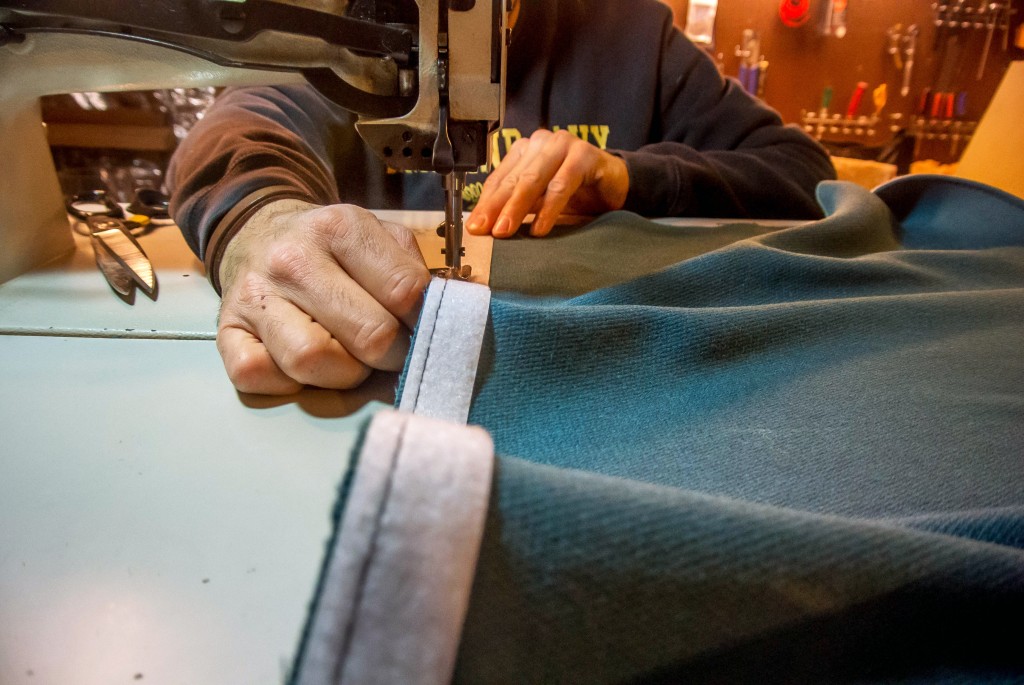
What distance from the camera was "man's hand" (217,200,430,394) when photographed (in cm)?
45

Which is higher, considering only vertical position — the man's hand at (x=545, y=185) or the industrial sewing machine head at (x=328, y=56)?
the industrial sewing machine head at (x=328, y=56)

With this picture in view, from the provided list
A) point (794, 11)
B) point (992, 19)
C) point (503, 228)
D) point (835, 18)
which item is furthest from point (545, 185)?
point (992, 19)

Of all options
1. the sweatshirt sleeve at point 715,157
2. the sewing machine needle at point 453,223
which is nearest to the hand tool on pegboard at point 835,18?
the sweatshirt sleeve at point 715,157

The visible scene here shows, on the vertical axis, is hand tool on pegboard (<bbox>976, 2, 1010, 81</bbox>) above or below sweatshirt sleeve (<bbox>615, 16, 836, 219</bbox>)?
above

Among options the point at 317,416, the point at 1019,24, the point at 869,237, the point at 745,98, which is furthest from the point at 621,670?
the point at 1019,24

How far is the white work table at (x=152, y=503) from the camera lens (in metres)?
0.27

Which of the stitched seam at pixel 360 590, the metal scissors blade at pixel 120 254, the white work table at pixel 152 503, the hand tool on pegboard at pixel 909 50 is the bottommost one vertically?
the white work table at pixel 152 503

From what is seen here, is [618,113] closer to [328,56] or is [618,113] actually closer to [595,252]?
[595,252]

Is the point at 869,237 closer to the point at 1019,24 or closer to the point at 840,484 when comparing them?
the point at 840,484

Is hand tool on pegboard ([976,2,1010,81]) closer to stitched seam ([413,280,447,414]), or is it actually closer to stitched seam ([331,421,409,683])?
stitched seam ([413,280,447,414])

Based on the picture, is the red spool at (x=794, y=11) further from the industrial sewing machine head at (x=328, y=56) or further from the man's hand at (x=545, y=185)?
the industrial sewing machine head at (x=328, y=56)

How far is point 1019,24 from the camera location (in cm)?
228

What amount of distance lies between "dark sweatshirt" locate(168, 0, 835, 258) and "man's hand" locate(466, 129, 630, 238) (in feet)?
0.83

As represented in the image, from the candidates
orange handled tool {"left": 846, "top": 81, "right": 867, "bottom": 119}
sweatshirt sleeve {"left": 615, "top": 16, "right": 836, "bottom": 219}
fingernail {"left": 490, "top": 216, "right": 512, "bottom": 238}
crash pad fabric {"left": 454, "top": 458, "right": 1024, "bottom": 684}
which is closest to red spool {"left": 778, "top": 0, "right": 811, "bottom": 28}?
orange handled tool {"left": 846, "top": 81, "right": 867, "bottom": 119}
